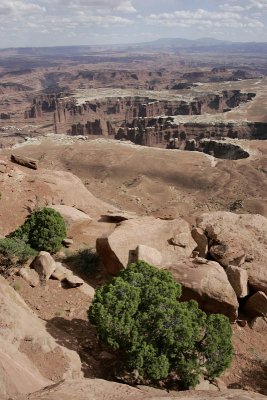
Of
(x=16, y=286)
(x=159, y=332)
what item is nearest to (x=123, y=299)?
(x=159, y=332)

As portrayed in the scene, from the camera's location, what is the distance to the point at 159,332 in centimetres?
1134

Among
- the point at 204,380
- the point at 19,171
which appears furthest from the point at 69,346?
the point at 19,171

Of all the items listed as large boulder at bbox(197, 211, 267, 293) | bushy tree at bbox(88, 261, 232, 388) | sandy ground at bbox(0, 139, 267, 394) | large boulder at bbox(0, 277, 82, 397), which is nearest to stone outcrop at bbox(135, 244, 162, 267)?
sandy ground at bbox(0, 139, 267, 394)

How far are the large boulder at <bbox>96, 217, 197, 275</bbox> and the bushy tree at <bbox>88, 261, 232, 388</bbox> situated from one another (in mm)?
4083

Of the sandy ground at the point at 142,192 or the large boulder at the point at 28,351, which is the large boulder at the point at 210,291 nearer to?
the sandy ground at the point at 142,192

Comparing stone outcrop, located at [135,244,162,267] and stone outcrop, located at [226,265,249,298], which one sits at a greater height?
stone outcrop, located at [135,244,162,267]

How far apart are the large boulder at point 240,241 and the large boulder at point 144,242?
3.37 ft

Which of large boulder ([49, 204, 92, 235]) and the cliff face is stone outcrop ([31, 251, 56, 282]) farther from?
the cliff face

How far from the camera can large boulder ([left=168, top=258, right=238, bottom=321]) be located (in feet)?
48.5

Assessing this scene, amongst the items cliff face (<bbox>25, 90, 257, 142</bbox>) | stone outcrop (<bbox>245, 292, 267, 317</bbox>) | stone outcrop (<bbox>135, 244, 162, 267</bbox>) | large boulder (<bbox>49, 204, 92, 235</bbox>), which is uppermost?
stone outcrop (<bbox>135, 244, 162, 267</bbox>)

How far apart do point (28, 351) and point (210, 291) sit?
264 inches

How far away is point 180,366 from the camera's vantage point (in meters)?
11.3

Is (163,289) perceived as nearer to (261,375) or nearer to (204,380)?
(204,380)

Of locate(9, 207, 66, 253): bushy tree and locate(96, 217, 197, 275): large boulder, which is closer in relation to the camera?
locate(96, 217, 197, 275): large boulder
